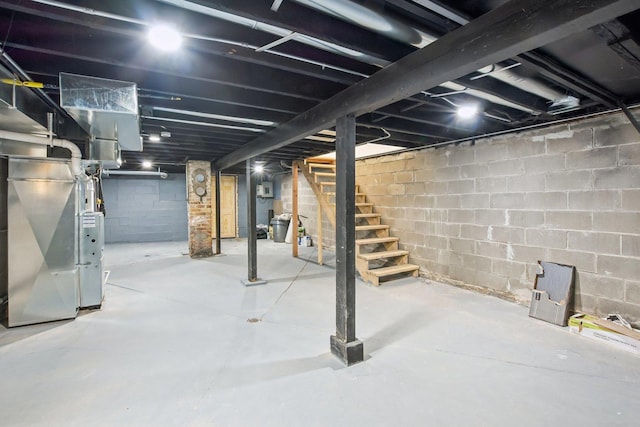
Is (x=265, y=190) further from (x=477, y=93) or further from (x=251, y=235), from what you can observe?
(x=477, y=93)

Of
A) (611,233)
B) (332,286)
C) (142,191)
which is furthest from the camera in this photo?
(142,191)

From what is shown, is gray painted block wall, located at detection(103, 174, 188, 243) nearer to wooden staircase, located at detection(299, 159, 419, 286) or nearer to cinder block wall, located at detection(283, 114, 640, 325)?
wooden staircase, located at detection(299, 159, 419, 286)

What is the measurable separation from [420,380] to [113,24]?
2.66 meters

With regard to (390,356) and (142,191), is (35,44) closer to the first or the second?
(390,356)

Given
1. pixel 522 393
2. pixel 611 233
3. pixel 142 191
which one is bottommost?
pixel 522 393

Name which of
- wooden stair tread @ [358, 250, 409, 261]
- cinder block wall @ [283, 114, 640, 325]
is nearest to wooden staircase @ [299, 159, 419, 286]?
wooden stair tread @ [358, 250, 409, 261]

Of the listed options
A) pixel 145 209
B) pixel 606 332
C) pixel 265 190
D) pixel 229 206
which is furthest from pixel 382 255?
pixel 145 209

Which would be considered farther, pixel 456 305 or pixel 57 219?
pixel 456 305

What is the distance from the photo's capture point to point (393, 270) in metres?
4.46

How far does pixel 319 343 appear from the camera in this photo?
2555 millimetres

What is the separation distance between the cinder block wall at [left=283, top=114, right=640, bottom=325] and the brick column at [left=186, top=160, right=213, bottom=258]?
3.93 m

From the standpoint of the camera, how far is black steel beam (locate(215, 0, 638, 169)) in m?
1.09

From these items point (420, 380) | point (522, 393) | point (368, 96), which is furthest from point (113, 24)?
point (522, 393)

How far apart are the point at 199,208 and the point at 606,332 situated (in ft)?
21.1
